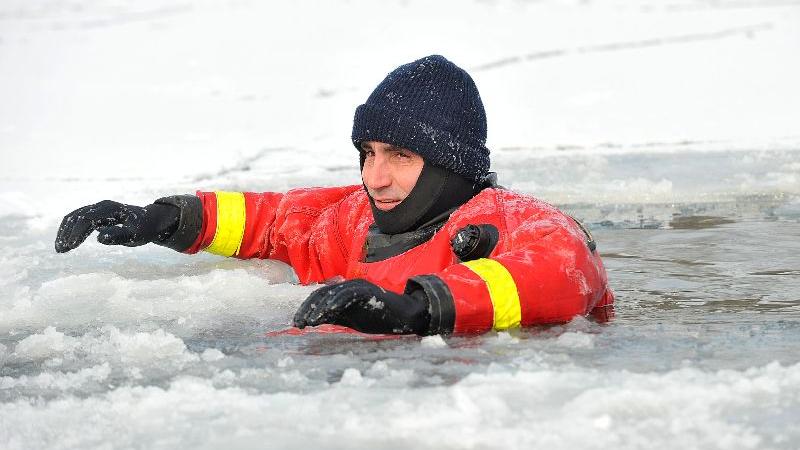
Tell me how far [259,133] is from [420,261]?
561 centimetres

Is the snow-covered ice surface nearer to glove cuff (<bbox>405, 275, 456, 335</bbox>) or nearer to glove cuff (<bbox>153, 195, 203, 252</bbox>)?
glove cuff (<bbox>405, 275, 456, 335</bbox>)

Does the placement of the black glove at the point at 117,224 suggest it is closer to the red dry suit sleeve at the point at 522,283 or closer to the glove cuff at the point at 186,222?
the glove cuff at the point at 186,222

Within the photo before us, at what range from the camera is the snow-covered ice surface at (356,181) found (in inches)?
98.0

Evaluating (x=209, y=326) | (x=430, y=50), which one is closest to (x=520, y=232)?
(x=209, y=326)

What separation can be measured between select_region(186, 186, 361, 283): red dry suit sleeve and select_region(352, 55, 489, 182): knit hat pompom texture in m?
0.67

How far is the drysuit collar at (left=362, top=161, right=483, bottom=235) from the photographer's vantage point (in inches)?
146

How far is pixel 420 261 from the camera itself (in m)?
3.66

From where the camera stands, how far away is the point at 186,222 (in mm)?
4398

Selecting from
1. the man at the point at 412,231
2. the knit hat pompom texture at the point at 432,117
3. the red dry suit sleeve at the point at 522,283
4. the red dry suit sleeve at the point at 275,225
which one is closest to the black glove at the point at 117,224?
the man at the point at 412,231

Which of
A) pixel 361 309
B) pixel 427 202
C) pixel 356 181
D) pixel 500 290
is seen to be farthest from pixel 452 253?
pixel 356 181

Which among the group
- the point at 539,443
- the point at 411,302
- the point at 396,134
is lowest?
the point at 539,443

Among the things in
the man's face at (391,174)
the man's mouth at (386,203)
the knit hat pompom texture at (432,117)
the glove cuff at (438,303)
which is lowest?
the glove cuff at (438,303)

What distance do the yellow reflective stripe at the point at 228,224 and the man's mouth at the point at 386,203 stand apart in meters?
0.90

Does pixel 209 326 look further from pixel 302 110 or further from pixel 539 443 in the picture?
pixel 302 110
